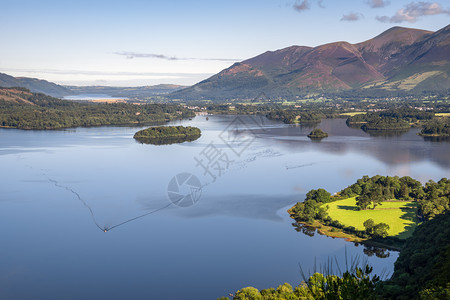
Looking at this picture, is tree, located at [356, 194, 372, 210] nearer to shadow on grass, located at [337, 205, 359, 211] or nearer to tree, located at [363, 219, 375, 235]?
shadow on grass, located at [337, 205, 359, 211]

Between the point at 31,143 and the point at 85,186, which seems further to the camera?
the point at 31,143

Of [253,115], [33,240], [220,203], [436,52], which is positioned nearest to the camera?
[33,240]


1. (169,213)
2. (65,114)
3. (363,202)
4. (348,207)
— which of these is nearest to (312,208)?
(348,207)

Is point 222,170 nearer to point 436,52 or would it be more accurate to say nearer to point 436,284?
point 436,284

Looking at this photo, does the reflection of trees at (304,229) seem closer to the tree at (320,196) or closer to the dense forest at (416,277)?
the tree at (320,196)

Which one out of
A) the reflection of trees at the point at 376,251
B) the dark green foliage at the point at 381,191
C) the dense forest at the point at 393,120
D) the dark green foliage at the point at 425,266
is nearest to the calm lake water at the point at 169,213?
the reflection of trees at the point at 376,251

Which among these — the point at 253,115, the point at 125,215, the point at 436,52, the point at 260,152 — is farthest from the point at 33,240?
the point at 436,52
